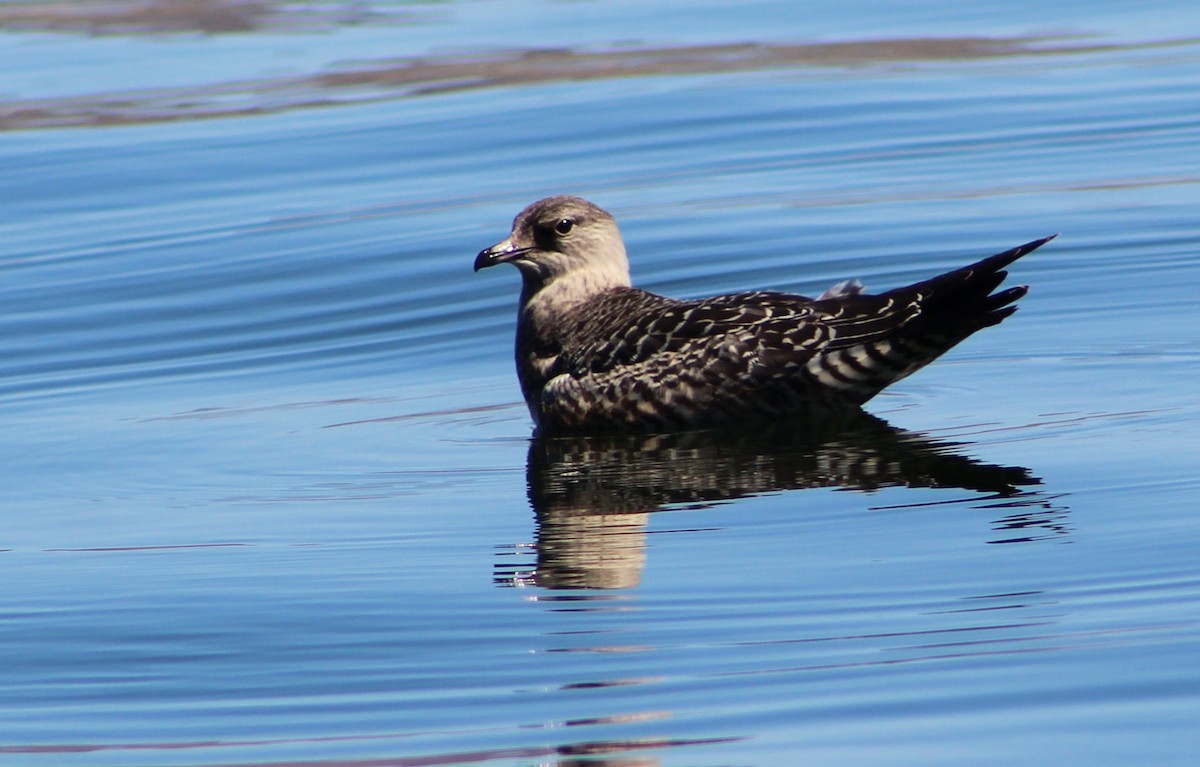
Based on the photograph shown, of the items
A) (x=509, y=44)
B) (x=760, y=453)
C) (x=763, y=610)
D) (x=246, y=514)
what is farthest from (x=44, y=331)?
(x=509, y=44)

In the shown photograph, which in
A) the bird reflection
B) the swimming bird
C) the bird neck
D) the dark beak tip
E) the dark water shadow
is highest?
the dark water shadow

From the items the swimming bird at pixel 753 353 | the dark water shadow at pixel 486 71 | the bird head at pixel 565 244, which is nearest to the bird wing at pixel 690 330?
the swimming bird at pixel 753 353

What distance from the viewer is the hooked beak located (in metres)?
9.88

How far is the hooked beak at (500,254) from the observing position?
32.4ft

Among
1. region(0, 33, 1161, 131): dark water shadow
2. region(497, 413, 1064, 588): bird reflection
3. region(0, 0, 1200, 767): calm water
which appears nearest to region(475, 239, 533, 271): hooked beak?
region(0, 0, 1200, 767): calm water

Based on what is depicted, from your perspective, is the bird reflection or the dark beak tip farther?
the dark beak tip

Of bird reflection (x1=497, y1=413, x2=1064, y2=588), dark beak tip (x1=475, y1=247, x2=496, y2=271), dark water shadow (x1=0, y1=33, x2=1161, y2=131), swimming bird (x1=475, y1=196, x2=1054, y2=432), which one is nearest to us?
bird reflection (x1=497, y1=413, x2=1064, y2=588)

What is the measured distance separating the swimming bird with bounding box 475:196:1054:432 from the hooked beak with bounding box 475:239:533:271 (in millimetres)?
570

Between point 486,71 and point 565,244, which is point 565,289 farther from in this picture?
point 486,71

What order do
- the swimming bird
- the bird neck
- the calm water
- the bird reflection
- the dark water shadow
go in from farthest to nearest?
1. the dark water shadow
2. the bird neck
3. the swimming bird
4. the bird reflection
5. the calm water

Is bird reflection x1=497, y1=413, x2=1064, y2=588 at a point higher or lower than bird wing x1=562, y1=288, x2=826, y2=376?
lower

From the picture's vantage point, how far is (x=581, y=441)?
30.5 feet

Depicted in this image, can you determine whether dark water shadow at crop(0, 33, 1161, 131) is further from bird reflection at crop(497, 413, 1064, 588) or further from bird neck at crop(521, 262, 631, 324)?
bird reflection at crop(497, 413, 1064, 588)

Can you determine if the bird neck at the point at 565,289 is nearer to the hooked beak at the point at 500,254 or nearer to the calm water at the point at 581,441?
the hooked beak at the point at 500,254
